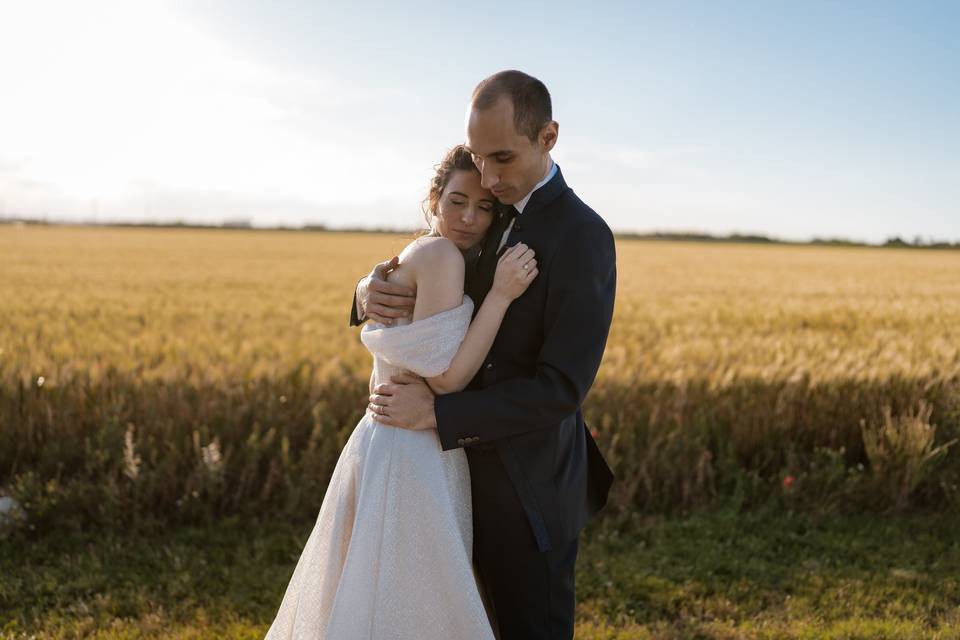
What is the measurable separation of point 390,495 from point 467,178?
102cm

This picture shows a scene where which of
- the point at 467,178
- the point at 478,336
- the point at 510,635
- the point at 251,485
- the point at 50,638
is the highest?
the point at 467,178

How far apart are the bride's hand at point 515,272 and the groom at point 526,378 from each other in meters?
0.08

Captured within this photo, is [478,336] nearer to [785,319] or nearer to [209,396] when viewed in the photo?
[209,396]

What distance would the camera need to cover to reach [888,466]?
636 centimetres

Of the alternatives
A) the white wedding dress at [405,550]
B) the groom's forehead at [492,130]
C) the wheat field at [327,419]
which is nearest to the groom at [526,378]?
the groom's forehead at [492,130]

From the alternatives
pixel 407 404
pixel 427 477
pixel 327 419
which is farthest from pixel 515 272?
pixel 327 419

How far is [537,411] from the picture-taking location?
8.32ft

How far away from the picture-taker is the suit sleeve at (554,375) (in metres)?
2.52

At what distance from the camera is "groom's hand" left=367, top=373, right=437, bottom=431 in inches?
101

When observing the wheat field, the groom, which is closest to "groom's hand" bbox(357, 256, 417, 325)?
the groom

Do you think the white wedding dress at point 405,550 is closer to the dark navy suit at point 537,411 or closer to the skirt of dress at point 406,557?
the skirt of dress at point 406,557

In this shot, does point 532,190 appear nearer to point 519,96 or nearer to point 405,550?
point 519,96

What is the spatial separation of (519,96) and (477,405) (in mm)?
933

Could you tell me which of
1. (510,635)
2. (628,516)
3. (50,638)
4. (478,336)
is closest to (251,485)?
(50,638)
